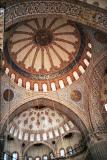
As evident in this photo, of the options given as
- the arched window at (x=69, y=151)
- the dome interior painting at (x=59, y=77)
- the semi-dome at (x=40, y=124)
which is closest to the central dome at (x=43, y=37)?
the dome interior painting at (x=59, y=77)

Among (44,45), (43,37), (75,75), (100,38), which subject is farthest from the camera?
(44,45)

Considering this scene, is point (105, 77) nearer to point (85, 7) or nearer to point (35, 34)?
point (35, 34)

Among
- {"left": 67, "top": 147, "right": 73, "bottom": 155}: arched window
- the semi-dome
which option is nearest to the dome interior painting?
{"left": 67, "top": 147, "right": 73, "bottom": 155}: arched window

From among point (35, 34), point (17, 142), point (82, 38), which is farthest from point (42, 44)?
point (17, 142)

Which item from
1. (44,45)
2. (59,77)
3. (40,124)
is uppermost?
(44,45)

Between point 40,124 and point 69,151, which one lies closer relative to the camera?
point 69,151

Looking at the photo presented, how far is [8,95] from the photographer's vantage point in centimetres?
1420

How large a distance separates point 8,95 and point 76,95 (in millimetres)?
4126

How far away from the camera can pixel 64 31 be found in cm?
1436

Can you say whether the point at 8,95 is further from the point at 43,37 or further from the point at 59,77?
the point at 43,37

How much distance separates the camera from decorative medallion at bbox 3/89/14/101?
1408 centimetres

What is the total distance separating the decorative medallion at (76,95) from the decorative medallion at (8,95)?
372 cm

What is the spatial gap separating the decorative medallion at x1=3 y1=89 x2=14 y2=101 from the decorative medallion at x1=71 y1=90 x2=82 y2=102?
372 centimetres

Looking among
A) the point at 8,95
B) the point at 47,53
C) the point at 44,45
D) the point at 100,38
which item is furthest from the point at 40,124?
the point at 100,38
